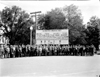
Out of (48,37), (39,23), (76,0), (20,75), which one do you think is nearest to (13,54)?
(39,23)

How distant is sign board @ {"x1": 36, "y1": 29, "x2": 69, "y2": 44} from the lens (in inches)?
213

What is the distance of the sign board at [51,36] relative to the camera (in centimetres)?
542

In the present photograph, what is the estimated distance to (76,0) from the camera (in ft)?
13.8

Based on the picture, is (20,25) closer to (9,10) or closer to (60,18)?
(9,10)

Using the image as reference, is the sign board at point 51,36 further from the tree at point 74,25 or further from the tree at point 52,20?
the tree at point 74,25

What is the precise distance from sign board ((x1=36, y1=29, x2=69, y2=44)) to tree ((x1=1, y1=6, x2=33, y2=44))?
17.8 inches

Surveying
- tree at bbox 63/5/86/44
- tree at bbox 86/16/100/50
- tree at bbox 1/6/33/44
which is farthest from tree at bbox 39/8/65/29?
tree at bbox 86/16/100/50

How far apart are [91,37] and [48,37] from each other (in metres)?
1.25

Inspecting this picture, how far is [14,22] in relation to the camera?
208 inches

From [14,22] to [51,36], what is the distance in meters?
0.96

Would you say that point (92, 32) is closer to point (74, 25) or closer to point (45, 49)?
point (74, 25)

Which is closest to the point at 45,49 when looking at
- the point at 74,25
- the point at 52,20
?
the point at 52,20

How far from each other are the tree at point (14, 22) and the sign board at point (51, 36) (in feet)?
1.48

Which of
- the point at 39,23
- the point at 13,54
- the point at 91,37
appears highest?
the point at 39,23
